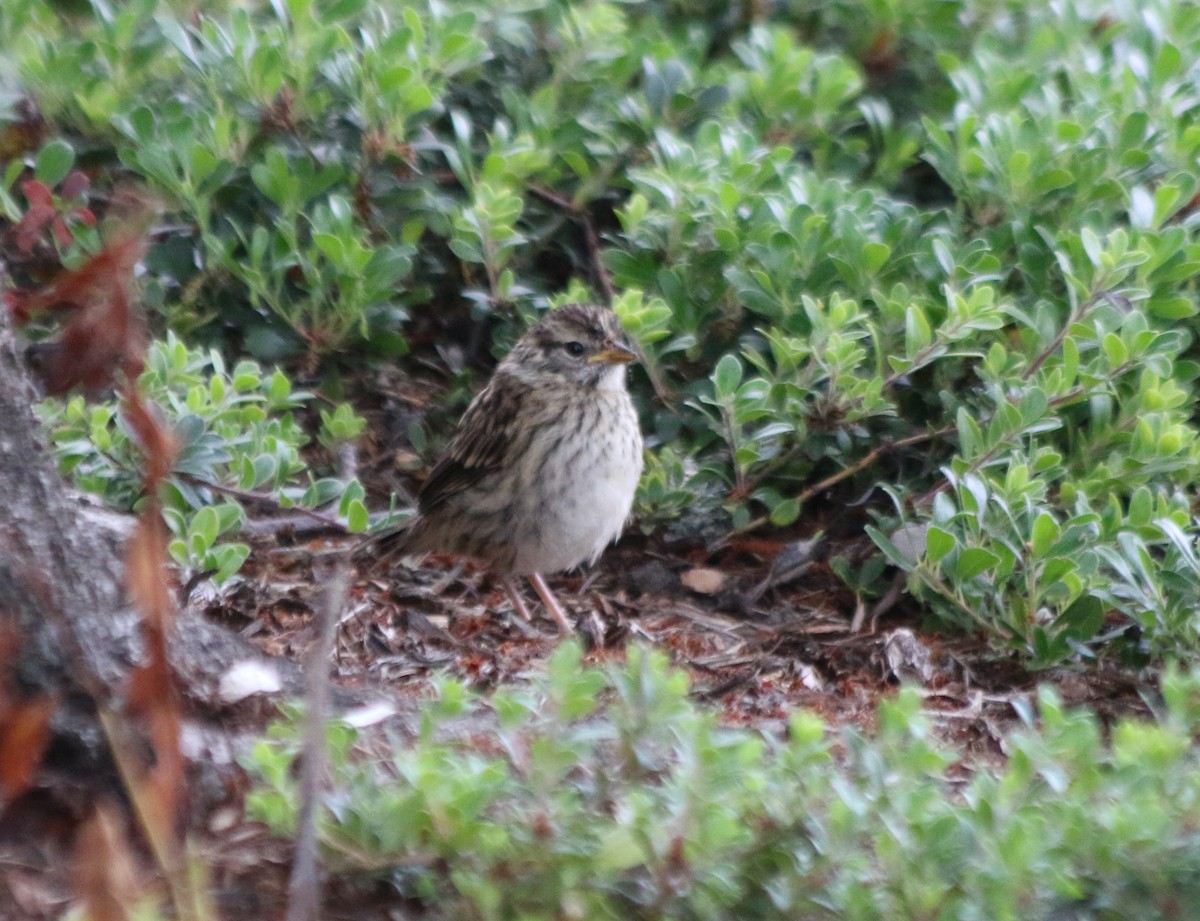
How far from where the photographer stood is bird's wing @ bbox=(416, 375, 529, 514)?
18.7 ft

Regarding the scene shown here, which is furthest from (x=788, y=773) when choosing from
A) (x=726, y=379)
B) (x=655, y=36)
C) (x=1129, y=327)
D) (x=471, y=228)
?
(x=655, y=36)

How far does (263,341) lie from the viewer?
5.77 m

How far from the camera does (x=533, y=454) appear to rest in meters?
5.72

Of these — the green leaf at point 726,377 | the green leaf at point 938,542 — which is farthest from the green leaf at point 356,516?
the green leaf at point 938,542

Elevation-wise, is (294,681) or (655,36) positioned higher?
(655,36)

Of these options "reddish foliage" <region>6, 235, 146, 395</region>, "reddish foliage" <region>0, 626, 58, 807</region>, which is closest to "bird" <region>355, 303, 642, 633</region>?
"reddish foliage" <region>6, 235, 146, 395</region>

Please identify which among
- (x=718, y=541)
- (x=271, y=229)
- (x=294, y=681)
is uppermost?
(x=271, y=229)

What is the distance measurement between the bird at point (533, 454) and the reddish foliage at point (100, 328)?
2.88 metres

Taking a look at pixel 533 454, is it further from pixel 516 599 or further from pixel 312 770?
pixel 312 770

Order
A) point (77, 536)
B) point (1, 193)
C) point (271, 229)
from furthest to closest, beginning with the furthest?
point (271, 229)
point (1, 193)
point (77, 536)

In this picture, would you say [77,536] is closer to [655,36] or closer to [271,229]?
[271,229]

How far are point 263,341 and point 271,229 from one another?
18.6 inches

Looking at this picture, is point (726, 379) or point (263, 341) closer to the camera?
point (726, 379)

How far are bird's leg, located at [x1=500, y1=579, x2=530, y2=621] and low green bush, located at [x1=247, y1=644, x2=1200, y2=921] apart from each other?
2637 mm
